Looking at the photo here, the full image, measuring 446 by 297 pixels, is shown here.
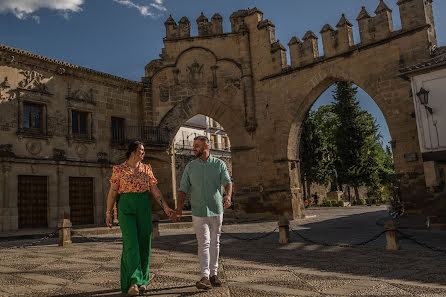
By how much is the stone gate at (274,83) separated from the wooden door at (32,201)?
18.7ft

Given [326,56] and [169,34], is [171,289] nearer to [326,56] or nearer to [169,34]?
[326,56]

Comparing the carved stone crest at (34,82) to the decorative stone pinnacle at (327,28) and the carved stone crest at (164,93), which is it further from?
the decorative stone pinnacle at (327,28)

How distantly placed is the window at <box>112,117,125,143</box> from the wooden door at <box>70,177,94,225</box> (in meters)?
2.19

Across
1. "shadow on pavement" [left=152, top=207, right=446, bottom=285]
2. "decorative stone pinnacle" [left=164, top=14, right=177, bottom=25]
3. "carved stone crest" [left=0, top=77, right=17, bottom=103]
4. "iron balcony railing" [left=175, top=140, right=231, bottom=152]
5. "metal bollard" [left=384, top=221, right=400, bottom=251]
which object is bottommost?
"shadow on pavement" [left=152, top=207, right=446, bottom=285]

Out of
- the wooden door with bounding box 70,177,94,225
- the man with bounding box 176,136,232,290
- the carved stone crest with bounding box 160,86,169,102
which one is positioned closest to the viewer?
the man with bounding box 176,136,232,290

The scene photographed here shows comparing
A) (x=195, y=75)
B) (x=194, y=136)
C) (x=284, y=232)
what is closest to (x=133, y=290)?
(x=284, y=232)

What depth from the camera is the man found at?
4371 mm

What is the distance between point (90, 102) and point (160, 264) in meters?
12.8

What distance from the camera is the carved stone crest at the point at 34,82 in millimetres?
15294

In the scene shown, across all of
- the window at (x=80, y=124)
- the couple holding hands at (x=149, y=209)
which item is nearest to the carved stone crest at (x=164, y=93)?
the window at (x=80, y=124)

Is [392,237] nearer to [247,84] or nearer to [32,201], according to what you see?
[247,84]

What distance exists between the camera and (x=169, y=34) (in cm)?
1934

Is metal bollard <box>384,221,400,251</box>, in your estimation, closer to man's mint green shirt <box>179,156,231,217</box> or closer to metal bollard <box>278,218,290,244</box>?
metal bollard <box>278,218,290,244</box>

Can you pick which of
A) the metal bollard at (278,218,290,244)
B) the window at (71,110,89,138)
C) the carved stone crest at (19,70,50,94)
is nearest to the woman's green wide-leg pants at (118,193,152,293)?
the metal bollard at (278,218,290,244)
